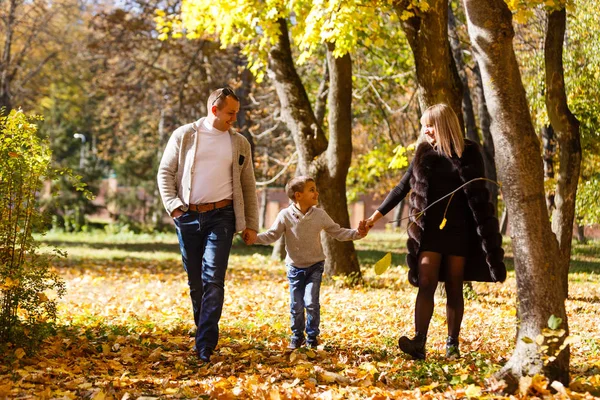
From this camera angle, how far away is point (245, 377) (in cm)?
599

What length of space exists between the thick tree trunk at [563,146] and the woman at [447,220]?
177 inches

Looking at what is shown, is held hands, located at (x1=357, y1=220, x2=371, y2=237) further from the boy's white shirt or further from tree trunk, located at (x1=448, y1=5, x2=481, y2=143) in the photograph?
tree trunk, located at (x1=448, y1=5, x2=481, y2=143)

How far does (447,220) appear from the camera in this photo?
628cm

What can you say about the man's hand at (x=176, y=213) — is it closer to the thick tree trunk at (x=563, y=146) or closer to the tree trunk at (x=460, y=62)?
the thick tree trunk at (x=563, y=146)

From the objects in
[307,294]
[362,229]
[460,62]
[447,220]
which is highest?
[460,62]

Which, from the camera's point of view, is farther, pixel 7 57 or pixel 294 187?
pixel 7 57

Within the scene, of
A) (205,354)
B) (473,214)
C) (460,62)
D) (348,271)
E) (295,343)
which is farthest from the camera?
(460,62)

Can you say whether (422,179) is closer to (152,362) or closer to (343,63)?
(152,362)

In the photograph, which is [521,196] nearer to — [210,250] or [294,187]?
[294,187]

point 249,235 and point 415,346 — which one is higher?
point 249,235

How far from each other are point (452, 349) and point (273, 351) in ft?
5.09

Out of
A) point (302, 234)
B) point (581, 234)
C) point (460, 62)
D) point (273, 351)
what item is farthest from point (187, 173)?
point (581, 234)

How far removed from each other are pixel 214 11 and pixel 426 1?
156 inches

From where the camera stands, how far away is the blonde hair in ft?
20.5
